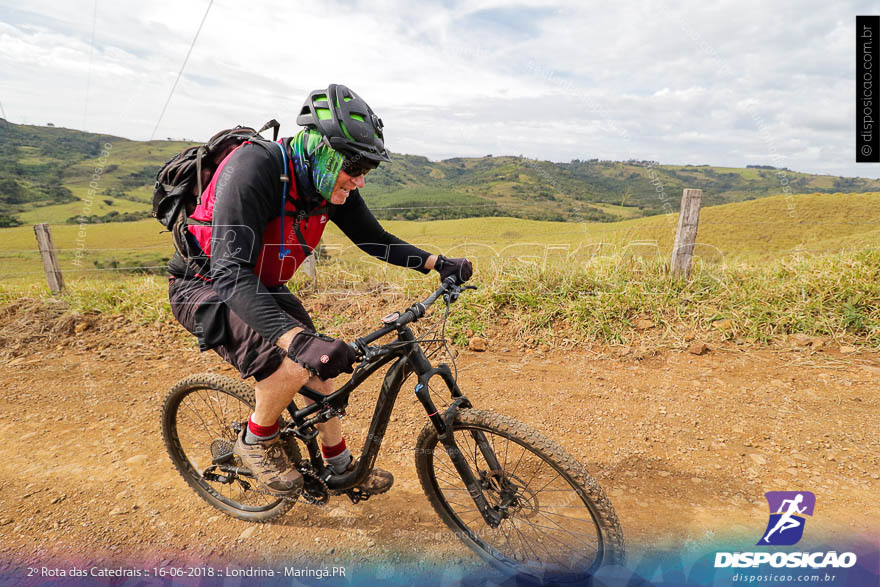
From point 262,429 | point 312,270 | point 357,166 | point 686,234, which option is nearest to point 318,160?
point 357,166

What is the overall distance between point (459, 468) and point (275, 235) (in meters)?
1.51

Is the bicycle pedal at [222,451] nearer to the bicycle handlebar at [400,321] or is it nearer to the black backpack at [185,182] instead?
the black backpack at [185,182]

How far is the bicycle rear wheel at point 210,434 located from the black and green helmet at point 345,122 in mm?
1516

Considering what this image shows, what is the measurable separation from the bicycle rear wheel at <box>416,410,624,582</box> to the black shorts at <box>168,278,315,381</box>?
0.86 meters

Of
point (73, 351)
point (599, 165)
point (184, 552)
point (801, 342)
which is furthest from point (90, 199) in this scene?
point (599, 165)

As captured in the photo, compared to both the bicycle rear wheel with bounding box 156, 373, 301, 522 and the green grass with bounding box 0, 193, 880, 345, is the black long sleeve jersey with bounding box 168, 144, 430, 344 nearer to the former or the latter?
A: the bicycle rear wheel with bounding box 156, 373, 301, 522

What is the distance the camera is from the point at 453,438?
2.19 metres

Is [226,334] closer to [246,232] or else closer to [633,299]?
[246,232]

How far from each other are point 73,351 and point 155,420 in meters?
2.56

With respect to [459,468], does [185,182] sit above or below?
above

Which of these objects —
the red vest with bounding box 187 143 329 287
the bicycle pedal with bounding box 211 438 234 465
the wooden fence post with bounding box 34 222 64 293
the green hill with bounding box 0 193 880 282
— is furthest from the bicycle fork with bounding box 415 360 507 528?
the wooden fence post with bounding box 34 222 64 293

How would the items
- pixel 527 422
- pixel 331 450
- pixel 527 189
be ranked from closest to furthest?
1. pixel 331 450
2. pixel 527 422
3. pixel 527 189

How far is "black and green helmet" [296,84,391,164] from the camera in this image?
6.87 ft

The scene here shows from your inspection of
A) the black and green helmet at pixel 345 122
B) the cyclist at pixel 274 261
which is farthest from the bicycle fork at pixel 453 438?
the black and green helmet at pixel 345 122
